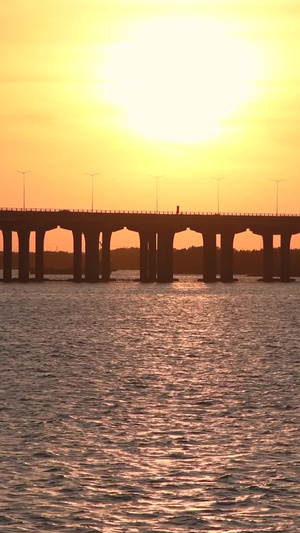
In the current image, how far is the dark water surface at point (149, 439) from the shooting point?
28.2 meters

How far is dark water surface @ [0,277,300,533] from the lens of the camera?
28172mm

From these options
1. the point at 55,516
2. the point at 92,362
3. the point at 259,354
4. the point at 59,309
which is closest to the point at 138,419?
the point at 55,516

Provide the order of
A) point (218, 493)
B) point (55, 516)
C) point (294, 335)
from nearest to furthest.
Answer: point (55, 516) < point (218, 493) < point (294, 335)

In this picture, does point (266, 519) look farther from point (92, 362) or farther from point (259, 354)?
point (259, 354)

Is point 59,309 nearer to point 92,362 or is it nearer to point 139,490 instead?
point 92,362

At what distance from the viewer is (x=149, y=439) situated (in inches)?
1478

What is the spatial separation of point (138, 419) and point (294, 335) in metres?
56.1

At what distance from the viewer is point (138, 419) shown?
42156 mm

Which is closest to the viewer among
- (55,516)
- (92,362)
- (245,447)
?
(55,516)

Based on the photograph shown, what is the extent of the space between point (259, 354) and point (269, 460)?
4064cm

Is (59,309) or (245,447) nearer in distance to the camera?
(245,447)

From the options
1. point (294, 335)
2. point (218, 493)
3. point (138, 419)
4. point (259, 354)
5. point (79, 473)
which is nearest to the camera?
point (218, 493)

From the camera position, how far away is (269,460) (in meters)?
34.2

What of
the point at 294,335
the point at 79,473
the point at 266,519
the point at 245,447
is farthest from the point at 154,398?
→ the point at 294,335
